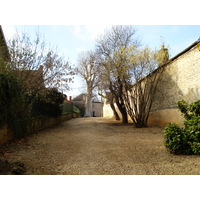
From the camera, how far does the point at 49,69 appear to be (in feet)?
28.1

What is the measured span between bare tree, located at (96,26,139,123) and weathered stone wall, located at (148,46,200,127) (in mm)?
1954

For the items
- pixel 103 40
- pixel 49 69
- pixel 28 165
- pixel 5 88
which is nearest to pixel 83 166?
pixel 28 165

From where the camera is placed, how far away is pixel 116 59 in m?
9.65

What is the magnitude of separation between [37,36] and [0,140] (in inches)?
179

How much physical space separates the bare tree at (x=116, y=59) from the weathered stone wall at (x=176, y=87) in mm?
1954

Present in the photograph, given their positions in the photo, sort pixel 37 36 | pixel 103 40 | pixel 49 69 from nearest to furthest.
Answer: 1. pixel 37 36
2. pixel 49 69
3. pixel 103 40

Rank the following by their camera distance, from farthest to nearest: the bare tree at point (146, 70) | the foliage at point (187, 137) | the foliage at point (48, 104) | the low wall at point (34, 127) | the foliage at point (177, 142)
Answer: the foliage at point (48, 104) < the bare tree at point (146, 70) < the low wall at point (34, 127) < the foliage at point (177, 142) < the foliage at point (187, 137)

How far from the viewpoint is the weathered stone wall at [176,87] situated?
6992mm

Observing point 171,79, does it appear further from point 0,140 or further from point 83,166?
point 0,140

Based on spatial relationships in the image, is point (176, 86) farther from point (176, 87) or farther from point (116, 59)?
point (116, 59)

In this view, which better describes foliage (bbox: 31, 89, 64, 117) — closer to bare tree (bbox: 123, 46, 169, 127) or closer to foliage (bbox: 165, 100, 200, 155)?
bare tree (bbox: 123, 46, 169, 127)

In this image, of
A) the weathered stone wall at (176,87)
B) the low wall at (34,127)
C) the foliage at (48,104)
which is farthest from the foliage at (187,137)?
the foliage at (48,104)

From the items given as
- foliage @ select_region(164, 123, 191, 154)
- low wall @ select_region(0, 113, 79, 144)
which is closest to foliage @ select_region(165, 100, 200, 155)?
foliage @ select_region(164, 123, 191, 154)

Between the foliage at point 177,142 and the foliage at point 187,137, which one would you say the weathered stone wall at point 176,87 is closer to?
the foliage at point 187,137
